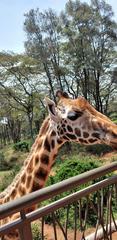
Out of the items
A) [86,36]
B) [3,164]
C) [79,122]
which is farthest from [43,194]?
[86,36]

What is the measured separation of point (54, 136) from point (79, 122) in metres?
0.33

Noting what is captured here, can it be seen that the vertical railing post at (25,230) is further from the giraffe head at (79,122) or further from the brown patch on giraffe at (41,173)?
the brown patch on giraffe at (41,173)

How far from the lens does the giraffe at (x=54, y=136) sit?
3.57 meters

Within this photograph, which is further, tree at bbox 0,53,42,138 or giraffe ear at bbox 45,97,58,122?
tree at bbox 0,53,42,138

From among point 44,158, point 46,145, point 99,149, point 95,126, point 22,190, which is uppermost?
Answer: point 99,149

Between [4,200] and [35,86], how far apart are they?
2720 centimetres

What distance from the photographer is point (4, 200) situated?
12.7 feet

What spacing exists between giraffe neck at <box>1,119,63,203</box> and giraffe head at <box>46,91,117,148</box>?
0.37 feet

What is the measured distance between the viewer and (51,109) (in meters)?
3.76

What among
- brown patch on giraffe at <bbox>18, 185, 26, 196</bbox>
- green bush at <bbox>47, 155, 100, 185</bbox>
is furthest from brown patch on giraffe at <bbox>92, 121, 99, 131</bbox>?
green bush at <bbox>47, 155, 100, 185</bbox>

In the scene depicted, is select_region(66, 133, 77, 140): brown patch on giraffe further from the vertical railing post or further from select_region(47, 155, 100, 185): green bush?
select_region(47, 155, 100, 185): green bush

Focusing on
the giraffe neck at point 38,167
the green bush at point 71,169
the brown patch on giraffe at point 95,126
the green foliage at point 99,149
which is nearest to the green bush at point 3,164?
the green foliage at point 99,149

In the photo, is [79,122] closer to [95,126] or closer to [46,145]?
[95,126]

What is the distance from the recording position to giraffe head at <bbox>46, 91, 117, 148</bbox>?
132 inches
